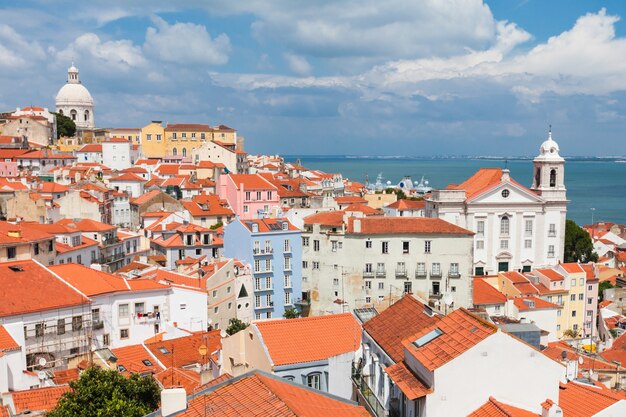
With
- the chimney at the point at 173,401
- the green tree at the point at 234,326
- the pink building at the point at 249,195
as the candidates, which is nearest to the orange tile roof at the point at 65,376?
the green tree at the point at 234,326

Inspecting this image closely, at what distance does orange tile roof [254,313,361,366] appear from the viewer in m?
16.7

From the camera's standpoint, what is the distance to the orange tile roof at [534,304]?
4075 centimetres

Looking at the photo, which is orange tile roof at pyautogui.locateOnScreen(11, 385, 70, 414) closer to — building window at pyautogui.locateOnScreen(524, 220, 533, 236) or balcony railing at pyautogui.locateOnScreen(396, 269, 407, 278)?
balcony railing at pyautogui.locateOnScreen(396, 269, 407, 278)

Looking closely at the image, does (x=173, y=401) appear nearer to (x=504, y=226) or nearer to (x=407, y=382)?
(x=407, y=382)

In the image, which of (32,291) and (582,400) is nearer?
(582,400)

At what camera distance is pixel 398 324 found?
50.6 feet

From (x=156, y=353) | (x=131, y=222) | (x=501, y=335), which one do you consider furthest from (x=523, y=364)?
(x=131, y=222)

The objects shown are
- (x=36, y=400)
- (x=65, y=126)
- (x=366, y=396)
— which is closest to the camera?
(x=366, y=396)

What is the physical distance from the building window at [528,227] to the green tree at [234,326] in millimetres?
33038

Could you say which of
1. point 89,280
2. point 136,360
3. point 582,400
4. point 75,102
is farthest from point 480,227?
point 75,102

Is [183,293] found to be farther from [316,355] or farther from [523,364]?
[523,364]

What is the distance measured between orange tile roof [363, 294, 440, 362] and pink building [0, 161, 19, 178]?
64.7 metres

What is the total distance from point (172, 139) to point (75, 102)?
28.8 metres

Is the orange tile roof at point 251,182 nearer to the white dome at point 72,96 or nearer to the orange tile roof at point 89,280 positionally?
the orange tile roof at point 89,280
